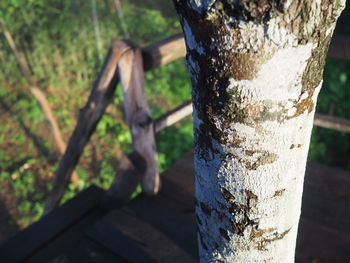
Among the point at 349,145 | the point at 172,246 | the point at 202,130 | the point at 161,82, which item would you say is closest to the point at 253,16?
the point at 202,130

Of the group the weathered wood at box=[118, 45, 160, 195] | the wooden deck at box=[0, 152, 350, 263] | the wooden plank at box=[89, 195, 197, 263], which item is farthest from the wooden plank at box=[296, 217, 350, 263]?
the weathered wood at box=[118, 45, 160, 195]

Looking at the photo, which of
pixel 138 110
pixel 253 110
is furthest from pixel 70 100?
pixel 253 110

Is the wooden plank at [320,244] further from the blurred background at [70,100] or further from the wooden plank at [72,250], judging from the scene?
the blurred background at [70,100]

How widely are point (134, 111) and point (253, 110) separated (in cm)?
143

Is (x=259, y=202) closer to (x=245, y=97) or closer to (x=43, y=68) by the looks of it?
(x=245, y=97)

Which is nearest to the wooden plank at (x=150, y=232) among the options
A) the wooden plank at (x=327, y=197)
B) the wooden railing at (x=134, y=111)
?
the wooden railing at (x=134, y=111)

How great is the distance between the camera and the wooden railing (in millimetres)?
1853

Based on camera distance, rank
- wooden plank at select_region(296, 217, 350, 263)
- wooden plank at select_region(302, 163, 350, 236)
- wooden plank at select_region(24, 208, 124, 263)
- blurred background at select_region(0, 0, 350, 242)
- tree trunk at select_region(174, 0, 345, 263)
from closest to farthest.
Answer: tree trunk at select_region(174, 0, 345, 263)
wooden plank at select_region(296, 217, 350, 263)
wooden plank at select_region(24, 208, 124, 263)
wooden plank at select_region(302, 163, 350, 236)
blurred background at select_region(0, 0, 350, 242)

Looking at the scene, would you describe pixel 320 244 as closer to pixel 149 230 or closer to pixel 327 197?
pixel 327 197

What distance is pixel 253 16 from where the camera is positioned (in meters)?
0.48

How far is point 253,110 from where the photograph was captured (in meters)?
0.59

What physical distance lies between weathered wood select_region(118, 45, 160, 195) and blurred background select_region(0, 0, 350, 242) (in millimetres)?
2085

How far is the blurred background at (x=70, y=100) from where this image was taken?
13.7 feet

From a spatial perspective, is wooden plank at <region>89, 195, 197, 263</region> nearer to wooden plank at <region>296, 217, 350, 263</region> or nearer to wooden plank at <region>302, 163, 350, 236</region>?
wooden plank at <region>296, 217, 350, 263</region>
